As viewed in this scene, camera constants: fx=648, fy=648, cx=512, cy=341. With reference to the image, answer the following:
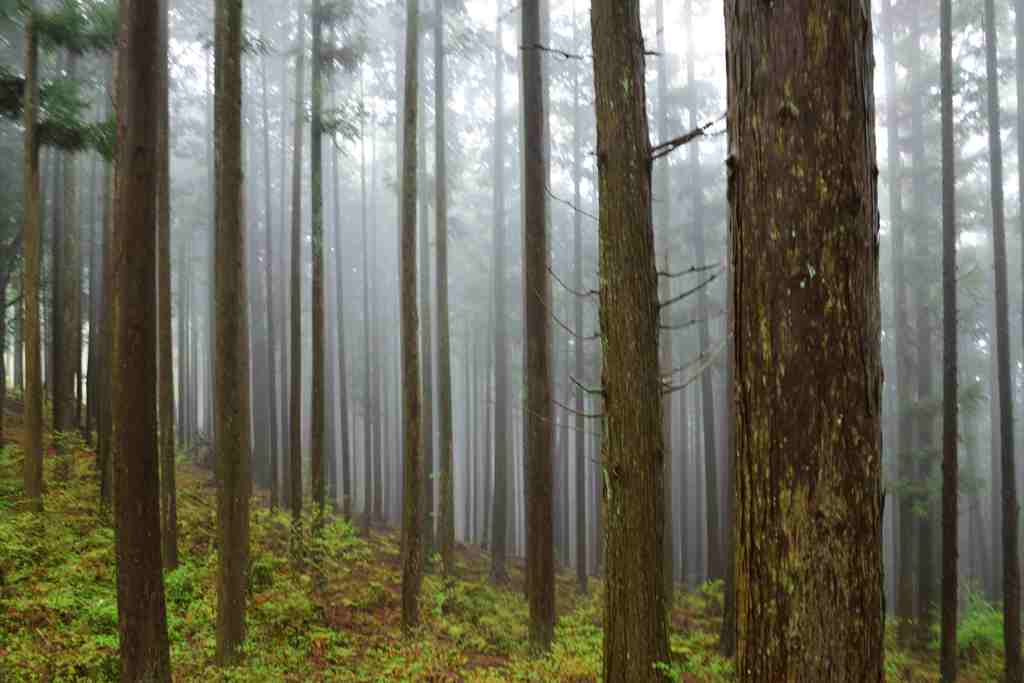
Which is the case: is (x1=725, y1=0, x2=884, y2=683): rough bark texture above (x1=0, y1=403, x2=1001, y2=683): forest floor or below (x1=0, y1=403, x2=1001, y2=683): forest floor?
above

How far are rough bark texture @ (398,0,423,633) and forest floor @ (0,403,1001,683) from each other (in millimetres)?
1027

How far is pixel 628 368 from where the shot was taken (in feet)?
15.9

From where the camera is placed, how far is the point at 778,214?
7.45 ft

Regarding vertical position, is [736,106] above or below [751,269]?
above

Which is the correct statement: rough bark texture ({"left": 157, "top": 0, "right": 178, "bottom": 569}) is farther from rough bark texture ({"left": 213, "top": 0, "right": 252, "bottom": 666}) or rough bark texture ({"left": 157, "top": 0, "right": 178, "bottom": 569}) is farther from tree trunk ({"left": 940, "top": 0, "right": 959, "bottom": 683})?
tree trunk ({"left": 940, "top": 0, "right": 959, "bottom": 683})

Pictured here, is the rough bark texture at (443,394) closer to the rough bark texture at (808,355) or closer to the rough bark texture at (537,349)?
the rough bark texture at (537,349)

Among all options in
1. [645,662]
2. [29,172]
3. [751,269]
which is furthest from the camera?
[29,172]

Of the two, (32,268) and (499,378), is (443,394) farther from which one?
(32,268)

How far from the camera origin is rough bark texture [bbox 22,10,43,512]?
11383 mm

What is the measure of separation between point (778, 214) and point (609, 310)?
2662 millimetres

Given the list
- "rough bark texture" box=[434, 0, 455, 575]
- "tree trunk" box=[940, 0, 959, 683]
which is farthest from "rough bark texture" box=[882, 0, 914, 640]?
"rough bark texture" box=[434, 0, 455, 575]

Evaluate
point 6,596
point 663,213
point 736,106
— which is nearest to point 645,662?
point 736,106

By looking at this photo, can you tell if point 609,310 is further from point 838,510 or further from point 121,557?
point 121,557

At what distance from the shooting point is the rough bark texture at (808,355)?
7.12 feet
